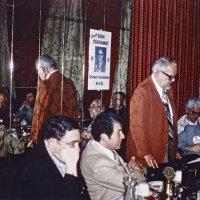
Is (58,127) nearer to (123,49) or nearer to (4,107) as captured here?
(4,107)

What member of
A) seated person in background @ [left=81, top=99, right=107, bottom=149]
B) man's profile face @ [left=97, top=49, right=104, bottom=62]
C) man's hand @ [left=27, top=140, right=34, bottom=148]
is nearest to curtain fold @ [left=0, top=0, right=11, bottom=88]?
man's hand @ [left=27, top=140, right=34, bottom=148]

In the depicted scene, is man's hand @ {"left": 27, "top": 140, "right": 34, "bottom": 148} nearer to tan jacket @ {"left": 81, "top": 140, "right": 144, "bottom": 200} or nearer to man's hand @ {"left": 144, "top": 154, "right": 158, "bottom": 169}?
man's hand @ {"left": 144, "top": 154, "right": 158, "bottom": 169}

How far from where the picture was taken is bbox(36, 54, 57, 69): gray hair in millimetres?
4559

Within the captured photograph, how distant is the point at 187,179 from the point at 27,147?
2229 mm

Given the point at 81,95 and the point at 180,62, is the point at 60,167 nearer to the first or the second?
the point at 81,95

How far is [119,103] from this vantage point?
18.5 ft

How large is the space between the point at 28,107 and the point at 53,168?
2006 mm

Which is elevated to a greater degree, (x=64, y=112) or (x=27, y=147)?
(x=64, y=112)

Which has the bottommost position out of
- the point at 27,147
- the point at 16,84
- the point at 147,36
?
the point at 27,147

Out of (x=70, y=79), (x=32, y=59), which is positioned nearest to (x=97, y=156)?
(x=32, y=59)

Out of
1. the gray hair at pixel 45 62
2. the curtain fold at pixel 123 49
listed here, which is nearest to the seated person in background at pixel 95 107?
the curtain fold at pixel 123 49

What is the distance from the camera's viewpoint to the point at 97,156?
2.87 meters

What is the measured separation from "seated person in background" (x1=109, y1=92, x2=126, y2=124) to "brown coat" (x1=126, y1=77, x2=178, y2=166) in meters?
1.27

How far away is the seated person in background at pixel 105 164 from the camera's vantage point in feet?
9.12
